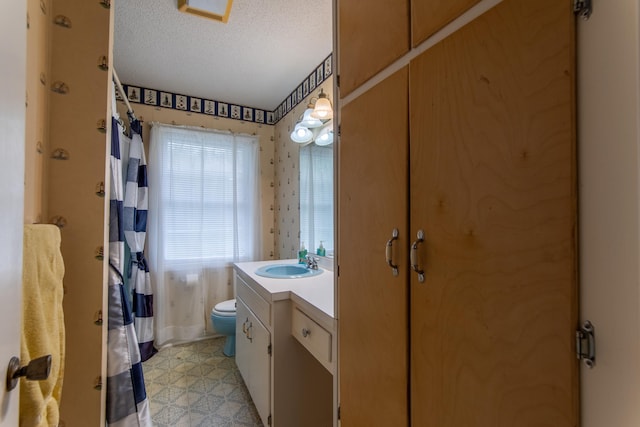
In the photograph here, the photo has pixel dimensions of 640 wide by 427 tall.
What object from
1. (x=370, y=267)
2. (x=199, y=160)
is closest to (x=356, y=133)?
(x=370, y=267)

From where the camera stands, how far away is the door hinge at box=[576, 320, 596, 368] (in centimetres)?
41

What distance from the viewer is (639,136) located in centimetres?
37

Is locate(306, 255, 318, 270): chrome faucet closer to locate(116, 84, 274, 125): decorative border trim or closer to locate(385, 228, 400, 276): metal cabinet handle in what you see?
locate(385, 228, 400, 276): metal cabinet handle

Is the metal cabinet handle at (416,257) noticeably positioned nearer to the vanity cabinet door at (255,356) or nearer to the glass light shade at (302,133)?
the vanity cabinet door at (255,356)

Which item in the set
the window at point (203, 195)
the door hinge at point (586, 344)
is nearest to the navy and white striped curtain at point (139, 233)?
the window at point (203, 195)

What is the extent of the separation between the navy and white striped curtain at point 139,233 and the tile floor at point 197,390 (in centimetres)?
27

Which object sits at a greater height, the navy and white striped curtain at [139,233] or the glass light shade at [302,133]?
the glass light shade at [302,133]

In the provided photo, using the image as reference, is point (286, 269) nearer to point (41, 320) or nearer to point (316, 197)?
point (316, 197)

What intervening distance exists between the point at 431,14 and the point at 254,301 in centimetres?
161

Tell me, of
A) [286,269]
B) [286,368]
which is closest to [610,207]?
[286,368]

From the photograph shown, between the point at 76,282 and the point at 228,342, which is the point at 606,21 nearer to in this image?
the point at 76,282

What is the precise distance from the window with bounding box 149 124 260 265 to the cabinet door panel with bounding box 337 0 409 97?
2186 millimetres

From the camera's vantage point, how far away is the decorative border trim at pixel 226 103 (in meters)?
2.44

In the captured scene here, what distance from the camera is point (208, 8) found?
1.64 meters
